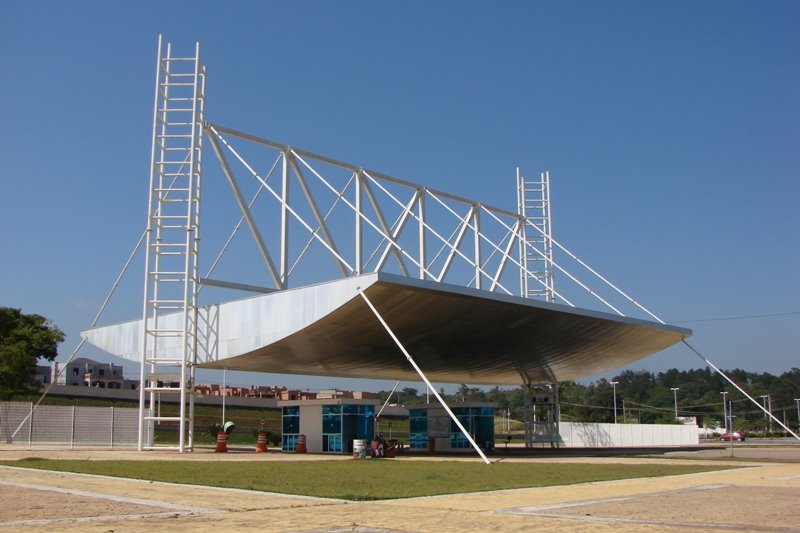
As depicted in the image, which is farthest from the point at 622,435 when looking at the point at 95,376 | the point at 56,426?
the point at 95,376

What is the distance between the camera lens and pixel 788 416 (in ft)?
578

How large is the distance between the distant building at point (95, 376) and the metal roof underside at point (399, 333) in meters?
78.4

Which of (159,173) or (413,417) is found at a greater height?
(159,173)

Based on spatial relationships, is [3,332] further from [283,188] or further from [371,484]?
[371,484]

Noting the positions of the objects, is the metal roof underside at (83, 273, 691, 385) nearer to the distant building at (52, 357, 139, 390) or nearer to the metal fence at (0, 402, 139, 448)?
the metal fence at (0, 402, 139, 448)

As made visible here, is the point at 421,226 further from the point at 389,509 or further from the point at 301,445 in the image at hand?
the point at 389,509

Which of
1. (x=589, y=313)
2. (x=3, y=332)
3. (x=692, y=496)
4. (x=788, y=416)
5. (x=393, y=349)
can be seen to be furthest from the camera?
(x=788, y=416)

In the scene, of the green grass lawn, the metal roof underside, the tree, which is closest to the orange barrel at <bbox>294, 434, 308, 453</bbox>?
the metal roof underside

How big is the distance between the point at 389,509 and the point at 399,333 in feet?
85.0

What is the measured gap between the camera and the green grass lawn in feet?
59.6

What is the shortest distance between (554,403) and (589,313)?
22.3 m

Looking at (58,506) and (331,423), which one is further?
(331,423)

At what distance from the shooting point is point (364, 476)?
2242cm

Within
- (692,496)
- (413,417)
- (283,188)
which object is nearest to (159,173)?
(283,188)
